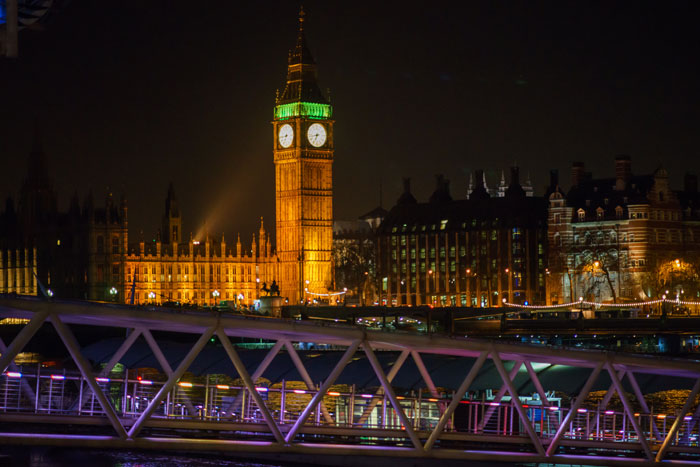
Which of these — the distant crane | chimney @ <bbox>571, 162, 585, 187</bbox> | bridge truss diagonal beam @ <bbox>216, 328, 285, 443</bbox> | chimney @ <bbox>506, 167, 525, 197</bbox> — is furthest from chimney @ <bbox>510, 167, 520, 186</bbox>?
the distant crane

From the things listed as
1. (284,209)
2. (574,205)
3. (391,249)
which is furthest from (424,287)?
(574,205)

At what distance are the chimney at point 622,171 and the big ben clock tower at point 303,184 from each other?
33.5m

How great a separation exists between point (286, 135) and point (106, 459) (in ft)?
348

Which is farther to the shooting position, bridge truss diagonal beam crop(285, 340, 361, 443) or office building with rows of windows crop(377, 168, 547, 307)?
office building with rows of windows crop(377, 168, 547, 307)

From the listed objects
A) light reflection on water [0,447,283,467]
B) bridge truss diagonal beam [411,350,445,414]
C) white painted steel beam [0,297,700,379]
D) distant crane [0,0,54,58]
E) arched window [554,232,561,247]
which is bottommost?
light reflection on water [0,447,283,467]

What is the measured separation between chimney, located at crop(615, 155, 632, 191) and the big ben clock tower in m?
33.5

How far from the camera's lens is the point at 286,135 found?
143 metres

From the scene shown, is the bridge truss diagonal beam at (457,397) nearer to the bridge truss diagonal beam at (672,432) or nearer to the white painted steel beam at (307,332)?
the white painted steel beam at (307,332)

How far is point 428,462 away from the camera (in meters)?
33.5

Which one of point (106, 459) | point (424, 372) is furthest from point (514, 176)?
point (424, 372)

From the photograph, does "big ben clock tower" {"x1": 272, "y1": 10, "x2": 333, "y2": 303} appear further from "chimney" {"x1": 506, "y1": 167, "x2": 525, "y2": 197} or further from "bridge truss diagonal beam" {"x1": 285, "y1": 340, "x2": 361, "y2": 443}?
"bridge truss diagonal beam" {"x1": 285, "y1": 340, "x2": 361, "y2": 443}

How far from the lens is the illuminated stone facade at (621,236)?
4542 inches

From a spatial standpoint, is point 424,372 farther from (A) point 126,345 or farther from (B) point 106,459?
(B) point 106,459

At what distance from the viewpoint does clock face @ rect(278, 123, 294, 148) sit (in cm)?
14200
